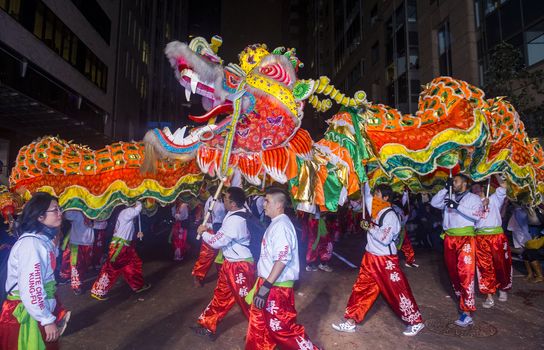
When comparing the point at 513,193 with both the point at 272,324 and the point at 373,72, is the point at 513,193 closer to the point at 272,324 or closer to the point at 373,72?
the point at 272,324

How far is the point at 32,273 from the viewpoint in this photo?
2541 millimetres

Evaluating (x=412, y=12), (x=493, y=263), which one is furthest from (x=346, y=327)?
(x=412, y=12)

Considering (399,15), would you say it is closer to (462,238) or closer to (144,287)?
(462,238)

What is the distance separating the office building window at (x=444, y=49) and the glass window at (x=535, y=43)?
525 centimetres

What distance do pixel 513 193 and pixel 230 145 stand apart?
16.3 ft

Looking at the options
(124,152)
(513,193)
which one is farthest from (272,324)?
(513,193)

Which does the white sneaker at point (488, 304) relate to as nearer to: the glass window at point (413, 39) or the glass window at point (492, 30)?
the glass window at point (492, 30)

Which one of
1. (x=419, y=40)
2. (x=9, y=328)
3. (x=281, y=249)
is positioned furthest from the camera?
(x=419, y=40)

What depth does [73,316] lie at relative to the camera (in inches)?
208

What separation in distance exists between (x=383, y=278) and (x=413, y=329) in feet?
2.38

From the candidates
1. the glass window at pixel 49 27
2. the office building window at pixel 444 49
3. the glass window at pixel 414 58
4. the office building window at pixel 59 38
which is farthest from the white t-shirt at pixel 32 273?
the glass window at pixel 414 58

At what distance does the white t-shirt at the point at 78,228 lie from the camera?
21.6 ft

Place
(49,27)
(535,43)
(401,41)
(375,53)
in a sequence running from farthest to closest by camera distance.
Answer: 1. (375,53)
2. (401,41)
3. (49,27)
4. (535,43)

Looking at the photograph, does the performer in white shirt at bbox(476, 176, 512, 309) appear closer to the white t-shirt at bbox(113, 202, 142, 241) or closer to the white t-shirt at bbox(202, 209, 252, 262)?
the white t-shirt at bbox(202, 209, 252, 262)
